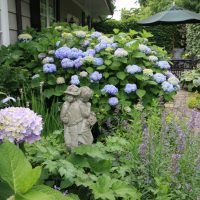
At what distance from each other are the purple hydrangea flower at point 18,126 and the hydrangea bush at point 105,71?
6.68 ft

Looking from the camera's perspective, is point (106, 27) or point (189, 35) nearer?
point (189, 35)

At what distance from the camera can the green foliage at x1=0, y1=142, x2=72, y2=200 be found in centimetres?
107

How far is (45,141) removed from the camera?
8.95 ft

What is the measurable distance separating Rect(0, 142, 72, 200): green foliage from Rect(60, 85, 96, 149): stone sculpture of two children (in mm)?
1448

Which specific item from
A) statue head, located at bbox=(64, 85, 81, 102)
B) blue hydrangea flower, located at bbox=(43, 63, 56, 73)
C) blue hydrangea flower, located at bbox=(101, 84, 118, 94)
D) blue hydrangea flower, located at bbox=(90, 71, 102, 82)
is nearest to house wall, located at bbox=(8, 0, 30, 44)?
blue hydrangea flower, located at bbox=(43, 63, 56, 73)

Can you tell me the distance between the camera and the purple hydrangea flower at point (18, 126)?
63.7 inches

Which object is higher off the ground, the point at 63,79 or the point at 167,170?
the point at 63,79

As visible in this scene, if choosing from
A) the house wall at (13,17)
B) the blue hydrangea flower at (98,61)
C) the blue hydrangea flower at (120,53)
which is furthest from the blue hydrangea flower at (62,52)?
the house wall at (13,17)

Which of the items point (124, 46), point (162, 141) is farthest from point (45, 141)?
point (124, 46)

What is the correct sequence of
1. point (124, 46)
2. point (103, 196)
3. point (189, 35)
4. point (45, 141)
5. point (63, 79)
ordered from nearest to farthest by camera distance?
point (103, 196)
point (45, 141)
point (63, 79)
point (124, 46)
point (189, 35)

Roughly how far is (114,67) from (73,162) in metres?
1.94

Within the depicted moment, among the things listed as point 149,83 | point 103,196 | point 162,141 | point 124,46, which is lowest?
point 103,196

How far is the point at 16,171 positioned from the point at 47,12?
6.31 metres

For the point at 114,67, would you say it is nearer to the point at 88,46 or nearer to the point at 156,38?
the point at 88,46
